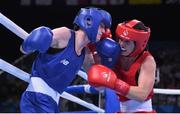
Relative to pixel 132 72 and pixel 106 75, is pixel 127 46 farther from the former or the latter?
pixel 106 75

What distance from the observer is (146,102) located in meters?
1.99

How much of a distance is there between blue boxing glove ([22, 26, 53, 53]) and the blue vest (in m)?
0.13

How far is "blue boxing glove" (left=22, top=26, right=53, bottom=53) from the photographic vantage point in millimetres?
1629

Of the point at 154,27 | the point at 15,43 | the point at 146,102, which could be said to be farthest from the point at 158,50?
the point at 146,102

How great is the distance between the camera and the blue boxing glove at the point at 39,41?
1.63m

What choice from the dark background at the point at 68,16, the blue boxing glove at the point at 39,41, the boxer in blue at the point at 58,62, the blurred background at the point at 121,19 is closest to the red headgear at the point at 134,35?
the boxer in blue at the point at 58,62

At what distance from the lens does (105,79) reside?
1.76m

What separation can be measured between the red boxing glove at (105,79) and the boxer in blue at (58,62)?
0.41 feet

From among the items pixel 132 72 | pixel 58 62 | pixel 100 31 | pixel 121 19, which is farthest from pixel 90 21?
pixel 121 19

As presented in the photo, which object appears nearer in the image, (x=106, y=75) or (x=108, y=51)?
(x=106, y=75)

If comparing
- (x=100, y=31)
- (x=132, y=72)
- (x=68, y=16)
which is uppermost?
(x=100, y=31)

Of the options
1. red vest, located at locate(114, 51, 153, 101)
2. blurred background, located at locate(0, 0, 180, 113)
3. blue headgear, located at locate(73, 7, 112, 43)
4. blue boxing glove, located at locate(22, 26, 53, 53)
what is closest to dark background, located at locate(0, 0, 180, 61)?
blurred background, located at locate(0, 0, 180, 113)

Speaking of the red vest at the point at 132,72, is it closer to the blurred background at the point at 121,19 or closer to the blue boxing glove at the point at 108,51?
the blue boxing glove at the point at 108,51

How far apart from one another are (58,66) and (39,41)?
22cm
